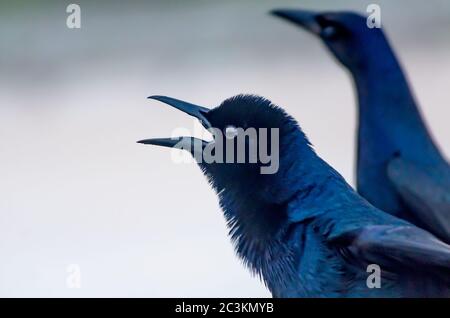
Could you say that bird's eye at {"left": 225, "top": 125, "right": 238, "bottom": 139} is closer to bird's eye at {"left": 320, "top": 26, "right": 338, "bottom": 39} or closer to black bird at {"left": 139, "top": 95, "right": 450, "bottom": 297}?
black bird at {"left": 139, "top": 95, "right": 450, "bottom": 297}

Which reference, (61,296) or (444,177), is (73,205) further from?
(444,177)

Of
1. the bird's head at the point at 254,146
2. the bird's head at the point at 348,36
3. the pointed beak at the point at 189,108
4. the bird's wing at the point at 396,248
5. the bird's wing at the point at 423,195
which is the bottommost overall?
the bird's wing at the point at 396,248

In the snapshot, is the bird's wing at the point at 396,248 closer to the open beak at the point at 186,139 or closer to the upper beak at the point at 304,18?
the open beak at the point at 186,139

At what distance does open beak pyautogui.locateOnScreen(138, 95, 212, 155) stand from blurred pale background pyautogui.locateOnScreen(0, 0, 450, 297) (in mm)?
29

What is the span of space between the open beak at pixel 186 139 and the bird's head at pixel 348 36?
0.37 meters

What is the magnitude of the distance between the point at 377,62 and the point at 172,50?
565mm

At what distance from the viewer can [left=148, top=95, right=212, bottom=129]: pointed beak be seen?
7.47ft

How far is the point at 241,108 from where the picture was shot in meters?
2.24

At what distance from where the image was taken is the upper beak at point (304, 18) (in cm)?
233

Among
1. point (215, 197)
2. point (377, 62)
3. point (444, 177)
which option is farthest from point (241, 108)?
point (444, 177)

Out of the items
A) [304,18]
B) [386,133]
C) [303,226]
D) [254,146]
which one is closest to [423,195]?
[386,133]

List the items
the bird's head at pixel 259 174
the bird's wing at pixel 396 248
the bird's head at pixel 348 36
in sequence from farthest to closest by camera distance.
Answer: the bird's head at pixel 348 36 → the bird's head at pixel 259 174 → the bird's wing at pixel 396 248

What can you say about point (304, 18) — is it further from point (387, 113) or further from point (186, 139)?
point (186, 139)

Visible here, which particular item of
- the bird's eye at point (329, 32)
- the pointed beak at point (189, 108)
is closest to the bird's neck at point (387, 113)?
the bird's eye at point (329, 32)
